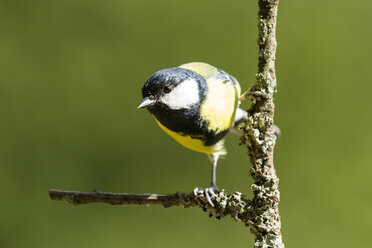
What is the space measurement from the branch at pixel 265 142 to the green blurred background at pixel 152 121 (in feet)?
3.26

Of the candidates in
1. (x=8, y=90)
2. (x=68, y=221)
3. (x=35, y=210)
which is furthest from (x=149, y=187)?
(x=8, y=90)

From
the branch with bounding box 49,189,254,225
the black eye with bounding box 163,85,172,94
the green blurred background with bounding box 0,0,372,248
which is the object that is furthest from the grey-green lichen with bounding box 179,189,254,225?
the green blurred background with bounding box 0,0,372,248

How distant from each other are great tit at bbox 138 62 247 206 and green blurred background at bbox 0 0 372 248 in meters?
0.81

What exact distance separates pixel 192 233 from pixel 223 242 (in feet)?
0.44

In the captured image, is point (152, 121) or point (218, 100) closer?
point (218, 100)

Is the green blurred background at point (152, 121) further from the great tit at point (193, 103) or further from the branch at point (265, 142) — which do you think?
the branch at point (265, 142)

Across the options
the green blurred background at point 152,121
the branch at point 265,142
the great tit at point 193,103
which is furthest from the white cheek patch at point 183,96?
the green blurred background at point 152,121

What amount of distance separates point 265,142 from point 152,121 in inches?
44.8

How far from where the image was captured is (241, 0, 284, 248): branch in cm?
73

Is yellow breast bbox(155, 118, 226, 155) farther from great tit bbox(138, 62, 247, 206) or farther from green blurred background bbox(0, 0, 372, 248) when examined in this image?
green blurred background bbox(0, 0, 372, 248)

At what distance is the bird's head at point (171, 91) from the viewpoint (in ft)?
2.69

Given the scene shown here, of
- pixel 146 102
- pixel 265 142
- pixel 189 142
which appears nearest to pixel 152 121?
pixel 189 142

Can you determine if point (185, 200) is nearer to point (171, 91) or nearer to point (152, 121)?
point (171, 91)

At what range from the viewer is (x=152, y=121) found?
1852mm
